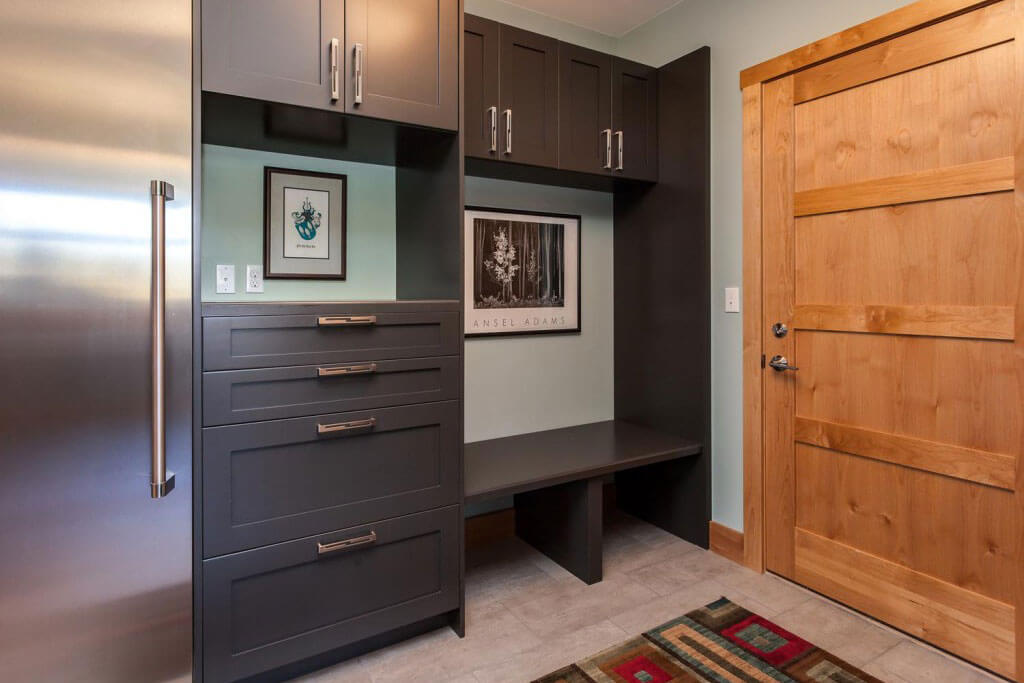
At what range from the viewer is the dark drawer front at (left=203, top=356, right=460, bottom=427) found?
1.53 m

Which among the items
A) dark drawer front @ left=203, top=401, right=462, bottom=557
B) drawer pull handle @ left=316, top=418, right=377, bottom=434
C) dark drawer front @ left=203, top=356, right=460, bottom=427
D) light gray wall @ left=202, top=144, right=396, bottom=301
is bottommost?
dark drawer front @ left=203, top=401, right=462, bottom=557

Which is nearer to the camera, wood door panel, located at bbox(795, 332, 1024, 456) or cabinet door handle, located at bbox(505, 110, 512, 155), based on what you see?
wood door panel, located at bbox(795, 332, 1024, 456)

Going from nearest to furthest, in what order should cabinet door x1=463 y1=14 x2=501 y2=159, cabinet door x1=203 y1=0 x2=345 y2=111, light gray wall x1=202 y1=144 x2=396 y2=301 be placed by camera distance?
cabinet door x1=203 y1=0 x2=345 y2=111
light gray wall x1=202 y1=144 x2=396 y2=301
cabinet door x1=463 y1=14 x2=501 y2=159

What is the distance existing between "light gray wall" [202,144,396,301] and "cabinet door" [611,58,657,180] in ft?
3.50

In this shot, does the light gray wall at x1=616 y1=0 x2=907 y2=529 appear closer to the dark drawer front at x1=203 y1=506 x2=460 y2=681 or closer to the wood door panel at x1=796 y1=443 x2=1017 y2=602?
the wood door panel at x1=796 y1=443 x2=1017 y2=602

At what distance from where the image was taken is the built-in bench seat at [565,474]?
2.19m

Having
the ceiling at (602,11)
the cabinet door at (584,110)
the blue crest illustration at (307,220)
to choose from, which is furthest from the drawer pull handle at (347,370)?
the ceiling at (602,11)

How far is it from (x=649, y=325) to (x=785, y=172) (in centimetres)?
94

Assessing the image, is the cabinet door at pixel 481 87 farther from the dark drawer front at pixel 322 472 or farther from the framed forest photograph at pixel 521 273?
the dark drawer front at pixel 322 472

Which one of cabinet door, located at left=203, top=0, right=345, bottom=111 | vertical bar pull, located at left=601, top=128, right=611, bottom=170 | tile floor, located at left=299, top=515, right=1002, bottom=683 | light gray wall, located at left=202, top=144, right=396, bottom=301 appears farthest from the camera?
vertical bar pull, located at left=601, top=128, right=611, bottom=170

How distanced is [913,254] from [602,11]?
71.7 inches

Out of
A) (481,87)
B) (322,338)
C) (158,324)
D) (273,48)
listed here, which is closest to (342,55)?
(273,48)

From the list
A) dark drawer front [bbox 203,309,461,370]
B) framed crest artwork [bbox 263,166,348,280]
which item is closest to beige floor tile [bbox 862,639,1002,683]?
dark drawer front [bbox 203,309,461,370]

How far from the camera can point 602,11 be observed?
2.71 metres
